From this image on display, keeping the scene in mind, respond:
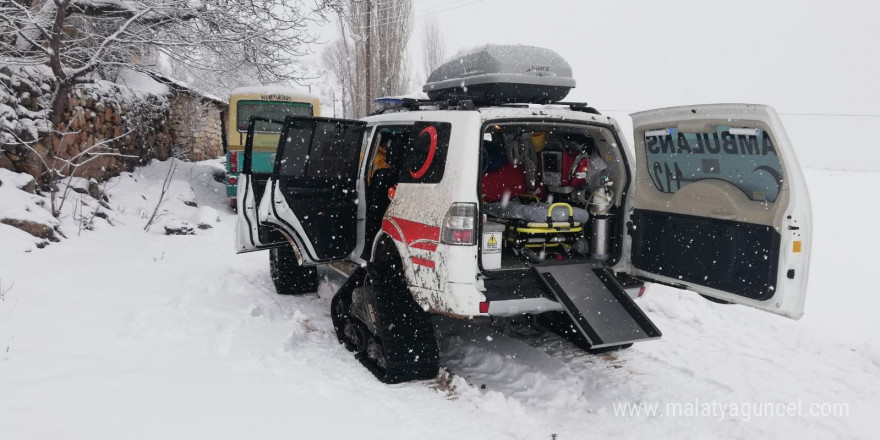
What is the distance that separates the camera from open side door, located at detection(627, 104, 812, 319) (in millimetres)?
3697

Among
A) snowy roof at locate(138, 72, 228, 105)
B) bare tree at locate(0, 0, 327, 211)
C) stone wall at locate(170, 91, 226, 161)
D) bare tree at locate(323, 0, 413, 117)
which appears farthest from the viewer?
bare tree at locate(323, 0, 413, 117)

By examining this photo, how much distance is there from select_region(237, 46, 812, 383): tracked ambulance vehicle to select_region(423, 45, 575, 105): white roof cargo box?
1 centimetres

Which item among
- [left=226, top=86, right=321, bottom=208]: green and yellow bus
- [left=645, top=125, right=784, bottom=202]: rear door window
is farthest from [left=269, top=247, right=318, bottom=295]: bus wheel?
[left=226, top=86, right=321, bottom=208]: green and yellow bus

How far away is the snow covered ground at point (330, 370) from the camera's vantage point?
350 centimetres

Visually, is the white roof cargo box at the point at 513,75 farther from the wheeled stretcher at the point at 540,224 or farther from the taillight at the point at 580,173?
the wheeled stretcher at the point at 540,224

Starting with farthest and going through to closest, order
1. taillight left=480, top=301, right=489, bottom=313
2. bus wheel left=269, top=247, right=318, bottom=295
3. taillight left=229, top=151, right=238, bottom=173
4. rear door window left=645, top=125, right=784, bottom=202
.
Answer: taillight left=229, top=151, right=238, bottom=173 → bus wheel left=269, top=247, right=318, bottom=295 → taillight left=480, top=301, right=489, bottom=313 → rear door window left=645, top=125, right=784, bottom=202

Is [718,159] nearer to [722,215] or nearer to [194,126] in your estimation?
[722,215]

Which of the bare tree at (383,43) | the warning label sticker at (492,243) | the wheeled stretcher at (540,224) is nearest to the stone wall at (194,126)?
the bare tree at (383,43)

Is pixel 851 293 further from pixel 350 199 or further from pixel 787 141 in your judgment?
pixel 350 199

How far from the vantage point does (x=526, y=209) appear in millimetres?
Answer: 4855

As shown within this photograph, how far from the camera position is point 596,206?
4.97m

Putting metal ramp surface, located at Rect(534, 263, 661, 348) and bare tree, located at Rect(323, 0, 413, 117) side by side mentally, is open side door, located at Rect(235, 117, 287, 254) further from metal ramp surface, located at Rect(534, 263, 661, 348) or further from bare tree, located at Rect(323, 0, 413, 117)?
bare tree, located at Rect(323, 0, 413, 117)

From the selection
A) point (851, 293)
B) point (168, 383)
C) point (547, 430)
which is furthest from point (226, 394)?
point (851, 293)

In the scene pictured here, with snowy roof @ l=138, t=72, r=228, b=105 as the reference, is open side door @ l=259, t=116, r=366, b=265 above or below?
below
